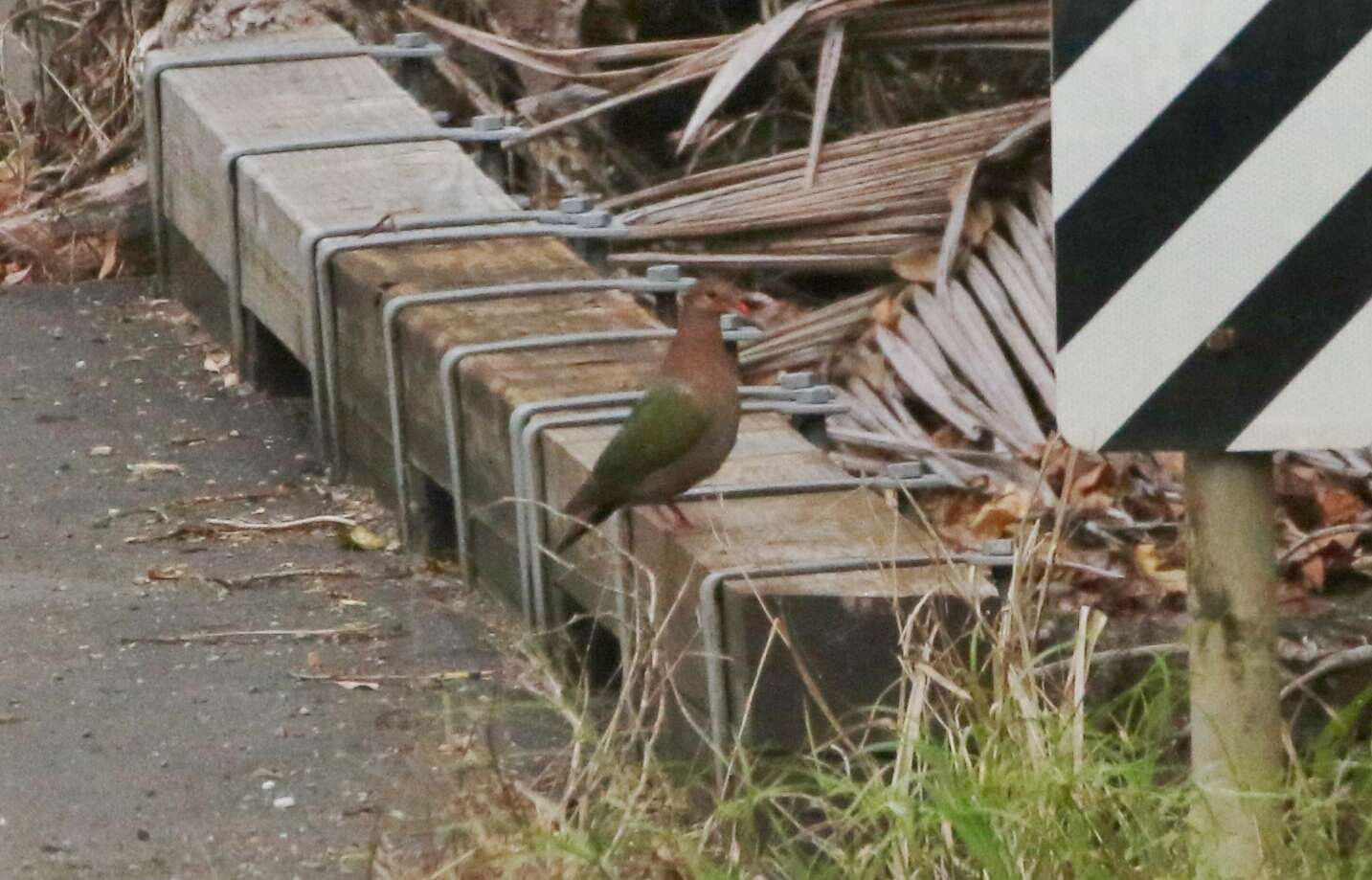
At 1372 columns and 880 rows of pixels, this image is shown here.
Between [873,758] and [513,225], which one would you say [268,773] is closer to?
[873,758]

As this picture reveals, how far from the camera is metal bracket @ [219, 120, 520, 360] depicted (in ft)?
18.2

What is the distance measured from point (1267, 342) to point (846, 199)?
3.16 metres

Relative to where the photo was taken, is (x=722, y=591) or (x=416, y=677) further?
(x=416, y=677)

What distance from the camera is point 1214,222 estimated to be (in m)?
2.26

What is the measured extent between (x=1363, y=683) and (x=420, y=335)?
1719 mm

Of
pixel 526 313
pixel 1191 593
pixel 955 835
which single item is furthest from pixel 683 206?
pixel 1191 593

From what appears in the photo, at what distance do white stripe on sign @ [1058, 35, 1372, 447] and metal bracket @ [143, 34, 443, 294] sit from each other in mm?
4166

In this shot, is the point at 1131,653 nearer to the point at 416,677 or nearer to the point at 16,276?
the point at 416,677

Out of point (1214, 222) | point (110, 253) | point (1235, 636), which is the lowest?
point (110, 253)

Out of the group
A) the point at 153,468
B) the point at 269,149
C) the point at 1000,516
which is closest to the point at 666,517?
the point at 1000,516

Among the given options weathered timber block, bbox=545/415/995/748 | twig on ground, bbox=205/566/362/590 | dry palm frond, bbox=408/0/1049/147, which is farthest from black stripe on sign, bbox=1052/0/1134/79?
dry palm frond, bbox=408/0/1049/147

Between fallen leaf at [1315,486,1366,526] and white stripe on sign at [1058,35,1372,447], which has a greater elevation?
white stripe on sign at [1058,35,1372,447]

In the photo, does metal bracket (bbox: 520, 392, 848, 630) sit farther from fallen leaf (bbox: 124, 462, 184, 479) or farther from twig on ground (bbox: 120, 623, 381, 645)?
fallen leaf (bbox: 124, 462, 184, 479)

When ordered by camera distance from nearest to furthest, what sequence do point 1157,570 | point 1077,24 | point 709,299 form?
point 1077,24 < point 709,299 < point 1157,570
